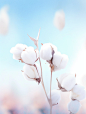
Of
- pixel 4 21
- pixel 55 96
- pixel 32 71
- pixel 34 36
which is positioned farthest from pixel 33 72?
pixel 4 21

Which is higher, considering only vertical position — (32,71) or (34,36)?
(34,36)

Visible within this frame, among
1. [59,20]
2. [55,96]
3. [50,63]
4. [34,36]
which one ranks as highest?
[59,20]

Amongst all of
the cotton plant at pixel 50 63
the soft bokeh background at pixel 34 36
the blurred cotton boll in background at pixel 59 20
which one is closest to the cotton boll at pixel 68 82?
the cotton plant at pixel 50 63

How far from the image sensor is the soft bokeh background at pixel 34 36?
2.41ft

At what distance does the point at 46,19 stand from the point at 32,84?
1.39 feet

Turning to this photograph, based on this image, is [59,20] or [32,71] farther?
[59,20]

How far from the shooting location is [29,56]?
0.33 m

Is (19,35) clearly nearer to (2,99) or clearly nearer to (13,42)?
(13,42)

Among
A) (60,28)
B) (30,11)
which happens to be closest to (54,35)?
(60,28)

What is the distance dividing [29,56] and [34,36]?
50 centimetres

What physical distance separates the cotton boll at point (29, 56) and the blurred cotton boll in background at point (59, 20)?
21.1 inches

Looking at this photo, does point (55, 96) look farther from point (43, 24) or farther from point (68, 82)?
point (43, 24)

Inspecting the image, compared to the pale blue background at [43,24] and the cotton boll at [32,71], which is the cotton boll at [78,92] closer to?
the cotton boll at [32,71]

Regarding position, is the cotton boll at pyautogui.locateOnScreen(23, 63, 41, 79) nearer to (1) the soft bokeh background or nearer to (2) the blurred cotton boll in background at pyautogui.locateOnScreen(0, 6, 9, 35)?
(1) the soft bokeh background
